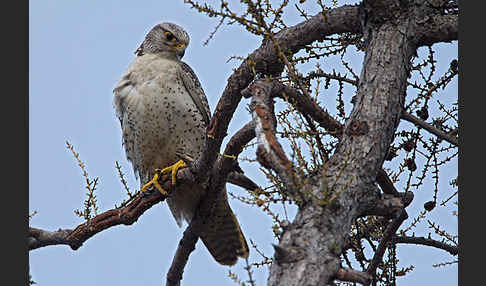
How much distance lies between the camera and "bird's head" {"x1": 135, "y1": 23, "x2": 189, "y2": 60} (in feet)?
18.7

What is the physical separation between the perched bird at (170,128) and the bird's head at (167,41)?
0.17 meters

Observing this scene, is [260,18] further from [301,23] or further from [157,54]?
[157,54]

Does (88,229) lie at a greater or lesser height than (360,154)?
greater

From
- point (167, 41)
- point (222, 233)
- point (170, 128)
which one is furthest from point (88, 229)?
point (167, 41)

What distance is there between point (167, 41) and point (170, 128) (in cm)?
123

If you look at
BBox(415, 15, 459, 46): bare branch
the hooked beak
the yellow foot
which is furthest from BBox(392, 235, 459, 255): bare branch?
the hooked beak

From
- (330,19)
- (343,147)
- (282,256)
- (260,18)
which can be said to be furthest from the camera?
(330,19)

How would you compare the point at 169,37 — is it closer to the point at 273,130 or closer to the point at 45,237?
the point at 45,237

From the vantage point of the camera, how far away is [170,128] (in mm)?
4895

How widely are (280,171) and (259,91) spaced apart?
1.99 ft

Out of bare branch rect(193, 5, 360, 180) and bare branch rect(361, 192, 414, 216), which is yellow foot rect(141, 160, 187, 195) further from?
bare branch rect(361, 192, 414, 216)

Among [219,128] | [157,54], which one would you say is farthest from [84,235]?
[157,54]

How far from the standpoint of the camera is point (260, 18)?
10.1ft

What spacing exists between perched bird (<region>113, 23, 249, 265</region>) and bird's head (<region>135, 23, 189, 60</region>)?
0.17m
